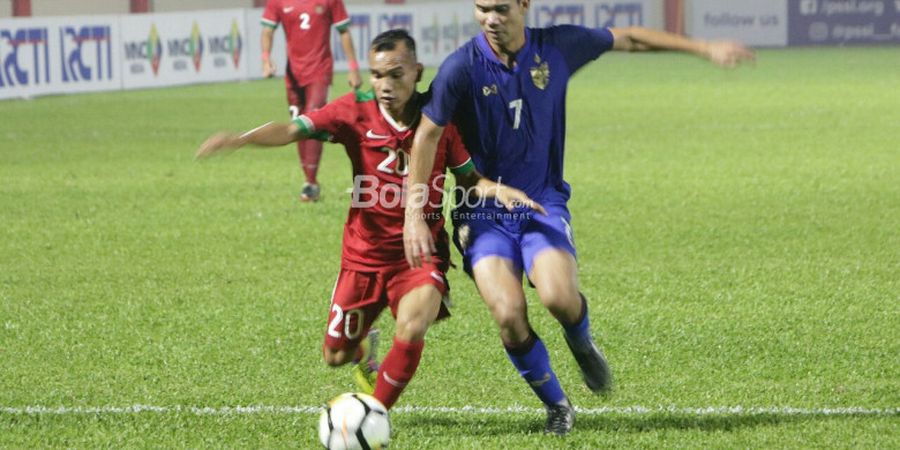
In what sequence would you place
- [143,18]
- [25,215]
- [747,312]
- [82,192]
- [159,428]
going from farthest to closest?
[143,18] → [82,192] → [25,215] → [747,312] → [159,428]

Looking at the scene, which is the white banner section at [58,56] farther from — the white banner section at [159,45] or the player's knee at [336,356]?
the player's knee at [336,356]

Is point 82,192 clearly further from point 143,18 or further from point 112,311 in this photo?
point 143,18

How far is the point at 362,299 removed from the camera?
5.77 meters

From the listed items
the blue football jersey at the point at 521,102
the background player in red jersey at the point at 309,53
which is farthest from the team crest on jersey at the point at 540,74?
the background player in red jersey at the point at 309,53

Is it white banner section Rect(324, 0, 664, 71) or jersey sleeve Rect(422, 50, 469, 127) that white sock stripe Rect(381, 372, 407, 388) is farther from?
white banner section Rect(324, 0, 664, 71)

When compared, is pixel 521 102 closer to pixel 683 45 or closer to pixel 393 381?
pixel 683 45

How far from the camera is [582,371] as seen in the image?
231 inches

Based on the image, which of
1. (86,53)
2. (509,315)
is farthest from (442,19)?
(509,315)

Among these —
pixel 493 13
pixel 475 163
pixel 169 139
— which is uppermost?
pixel 493 13

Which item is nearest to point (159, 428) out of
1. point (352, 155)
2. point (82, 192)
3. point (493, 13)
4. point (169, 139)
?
point (352, 155)

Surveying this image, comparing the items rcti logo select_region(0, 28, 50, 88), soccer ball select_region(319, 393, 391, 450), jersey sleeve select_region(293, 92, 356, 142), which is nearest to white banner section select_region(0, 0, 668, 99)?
rcti logo select_region(0, 28, 50, 88)

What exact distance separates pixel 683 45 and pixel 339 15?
7657 mm

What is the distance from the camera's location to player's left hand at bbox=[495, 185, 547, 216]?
17.6 feet

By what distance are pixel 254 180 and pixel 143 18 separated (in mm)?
12907
